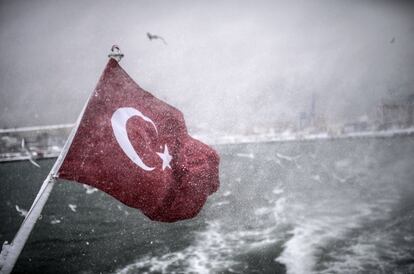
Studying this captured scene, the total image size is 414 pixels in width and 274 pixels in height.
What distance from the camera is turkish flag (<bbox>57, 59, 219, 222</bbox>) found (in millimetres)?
3641

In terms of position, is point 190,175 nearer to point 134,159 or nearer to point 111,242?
point 134,159

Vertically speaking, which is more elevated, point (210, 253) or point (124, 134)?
point (124, 134)

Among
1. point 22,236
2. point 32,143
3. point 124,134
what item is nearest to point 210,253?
point 124,134

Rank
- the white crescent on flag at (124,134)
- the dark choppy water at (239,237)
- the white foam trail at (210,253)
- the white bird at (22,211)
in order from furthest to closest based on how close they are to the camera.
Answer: the white bird at (22,211), the dark choppy water at (239,237), the white foam trail at (210,253), the white crescent on flag at (124,134)

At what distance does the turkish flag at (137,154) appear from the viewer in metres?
3.64

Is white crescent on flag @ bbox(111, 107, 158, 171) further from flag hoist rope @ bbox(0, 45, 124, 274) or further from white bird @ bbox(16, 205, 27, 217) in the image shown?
white bird @ bbox(16, 205, 27, 217)

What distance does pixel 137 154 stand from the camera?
3957 millimetres

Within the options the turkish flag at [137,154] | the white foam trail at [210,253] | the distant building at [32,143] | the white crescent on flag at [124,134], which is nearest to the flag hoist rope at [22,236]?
the turkish flag at [137,154]

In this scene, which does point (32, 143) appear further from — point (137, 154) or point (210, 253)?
point (137, 154)

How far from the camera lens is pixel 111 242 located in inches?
810

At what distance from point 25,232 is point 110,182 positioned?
1.01m

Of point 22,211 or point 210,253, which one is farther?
point 22,211

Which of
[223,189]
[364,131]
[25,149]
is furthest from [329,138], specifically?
[25,149]

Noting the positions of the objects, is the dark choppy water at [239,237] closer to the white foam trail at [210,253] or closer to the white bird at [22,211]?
the white foam trail at [210,253]
